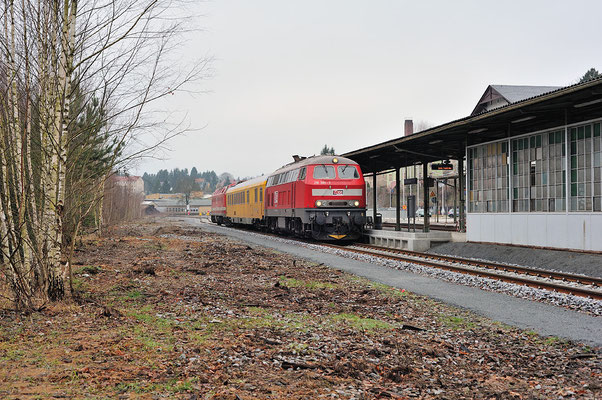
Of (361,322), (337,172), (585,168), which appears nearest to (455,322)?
(361,322)

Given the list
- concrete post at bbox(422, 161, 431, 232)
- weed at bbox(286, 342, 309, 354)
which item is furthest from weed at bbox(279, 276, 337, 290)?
concrete post at bbox(422, 161, 431, 232)

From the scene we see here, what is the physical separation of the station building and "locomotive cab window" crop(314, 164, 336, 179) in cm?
357

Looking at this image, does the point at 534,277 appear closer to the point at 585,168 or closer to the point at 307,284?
the point at 585,168

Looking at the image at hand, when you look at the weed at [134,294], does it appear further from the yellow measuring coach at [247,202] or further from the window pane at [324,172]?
the yellow measuring coach at [247,202]

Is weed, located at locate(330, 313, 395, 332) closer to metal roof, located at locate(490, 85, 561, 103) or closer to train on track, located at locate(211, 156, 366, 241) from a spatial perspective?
train on track, located at locate(211, 156, 366, 241)

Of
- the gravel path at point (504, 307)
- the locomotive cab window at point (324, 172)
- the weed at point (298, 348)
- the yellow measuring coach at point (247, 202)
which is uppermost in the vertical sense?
the locomotive cab window at point (324, 172)

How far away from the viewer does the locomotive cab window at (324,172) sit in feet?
82.1

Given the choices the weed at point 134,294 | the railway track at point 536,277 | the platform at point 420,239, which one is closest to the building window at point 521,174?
the platform at point 420,239

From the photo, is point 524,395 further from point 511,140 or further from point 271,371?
point 511,140

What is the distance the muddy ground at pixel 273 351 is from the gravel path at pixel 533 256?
674cm

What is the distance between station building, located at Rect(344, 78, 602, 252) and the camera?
14953mm

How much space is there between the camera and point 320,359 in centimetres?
604

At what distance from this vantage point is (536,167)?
1730cm

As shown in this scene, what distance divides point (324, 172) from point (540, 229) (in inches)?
415
